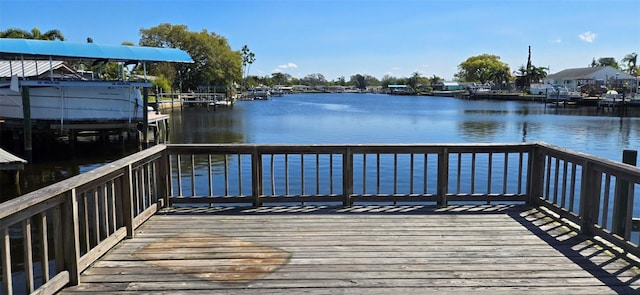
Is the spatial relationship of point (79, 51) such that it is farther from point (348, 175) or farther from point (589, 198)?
point (589, 198)

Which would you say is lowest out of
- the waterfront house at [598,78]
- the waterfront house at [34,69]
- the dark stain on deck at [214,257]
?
the dark stain on deck at [214,257]

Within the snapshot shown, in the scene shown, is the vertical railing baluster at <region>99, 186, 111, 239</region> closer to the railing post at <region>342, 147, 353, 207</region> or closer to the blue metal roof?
the railing post at <region>342, 147, 353, 207</region>

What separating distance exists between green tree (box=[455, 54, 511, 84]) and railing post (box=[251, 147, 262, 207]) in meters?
141

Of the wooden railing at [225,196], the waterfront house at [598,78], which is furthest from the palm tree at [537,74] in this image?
the wooden railing at [225,196]

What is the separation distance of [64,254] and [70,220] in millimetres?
259

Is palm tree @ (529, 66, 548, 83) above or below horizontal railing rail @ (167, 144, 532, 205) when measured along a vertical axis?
above

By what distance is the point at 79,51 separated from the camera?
19578mm

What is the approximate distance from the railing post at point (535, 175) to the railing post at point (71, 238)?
5.16m

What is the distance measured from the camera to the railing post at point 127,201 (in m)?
4.75

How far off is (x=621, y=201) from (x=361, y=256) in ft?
8.83

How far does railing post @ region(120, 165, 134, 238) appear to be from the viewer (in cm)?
475

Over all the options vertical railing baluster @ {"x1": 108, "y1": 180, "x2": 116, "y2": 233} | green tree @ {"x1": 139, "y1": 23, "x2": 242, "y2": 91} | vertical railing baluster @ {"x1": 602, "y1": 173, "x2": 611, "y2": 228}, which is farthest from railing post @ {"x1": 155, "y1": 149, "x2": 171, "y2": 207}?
green tree @ {"x1": 139, "y1": 23, "x2": 242, "y2": 91}

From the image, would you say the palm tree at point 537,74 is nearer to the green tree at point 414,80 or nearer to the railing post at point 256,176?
the green tree at point 414,80

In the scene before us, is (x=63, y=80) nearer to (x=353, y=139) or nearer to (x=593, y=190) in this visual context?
(x=353, y=139)
